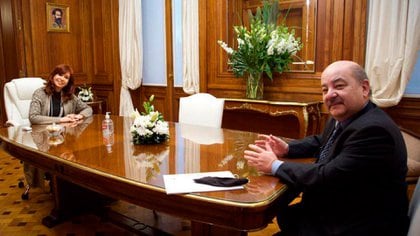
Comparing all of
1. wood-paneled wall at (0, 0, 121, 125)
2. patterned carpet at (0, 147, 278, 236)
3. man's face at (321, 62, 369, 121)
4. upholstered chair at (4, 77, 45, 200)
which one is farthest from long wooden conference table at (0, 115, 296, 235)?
wood-paneled wall at (0, 0, 121, 125)

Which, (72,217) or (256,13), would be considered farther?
(256,13)

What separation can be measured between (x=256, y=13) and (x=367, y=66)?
4.63ft

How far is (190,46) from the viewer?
15.1 feet

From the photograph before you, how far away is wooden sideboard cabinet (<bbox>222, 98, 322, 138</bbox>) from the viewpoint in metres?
3.34

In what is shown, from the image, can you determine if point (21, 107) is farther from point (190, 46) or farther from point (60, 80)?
point (190, 46)

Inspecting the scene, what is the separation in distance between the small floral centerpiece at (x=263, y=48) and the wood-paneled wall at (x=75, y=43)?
252 cm

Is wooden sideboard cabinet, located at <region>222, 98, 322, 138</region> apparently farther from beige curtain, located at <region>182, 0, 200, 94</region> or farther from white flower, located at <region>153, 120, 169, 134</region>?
white flower, located at <region>153, 120, 169, 134</region>

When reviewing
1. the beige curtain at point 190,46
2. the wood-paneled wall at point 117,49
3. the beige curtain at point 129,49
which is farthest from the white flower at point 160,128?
the beige curtain at point 129,49

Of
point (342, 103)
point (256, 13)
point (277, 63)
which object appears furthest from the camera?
point (256, 13)

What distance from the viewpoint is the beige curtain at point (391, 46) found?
294 cm

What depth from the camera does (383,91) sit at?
3104 millimetres

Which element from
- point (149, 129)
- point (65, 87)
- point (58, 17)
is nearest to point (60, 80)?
point (65, 87)

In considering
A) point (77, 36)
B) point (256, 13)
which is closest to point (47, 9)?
point (77, 36)

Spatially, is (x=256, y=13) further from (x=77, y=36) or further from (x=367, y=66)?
(x=77, y=36)
